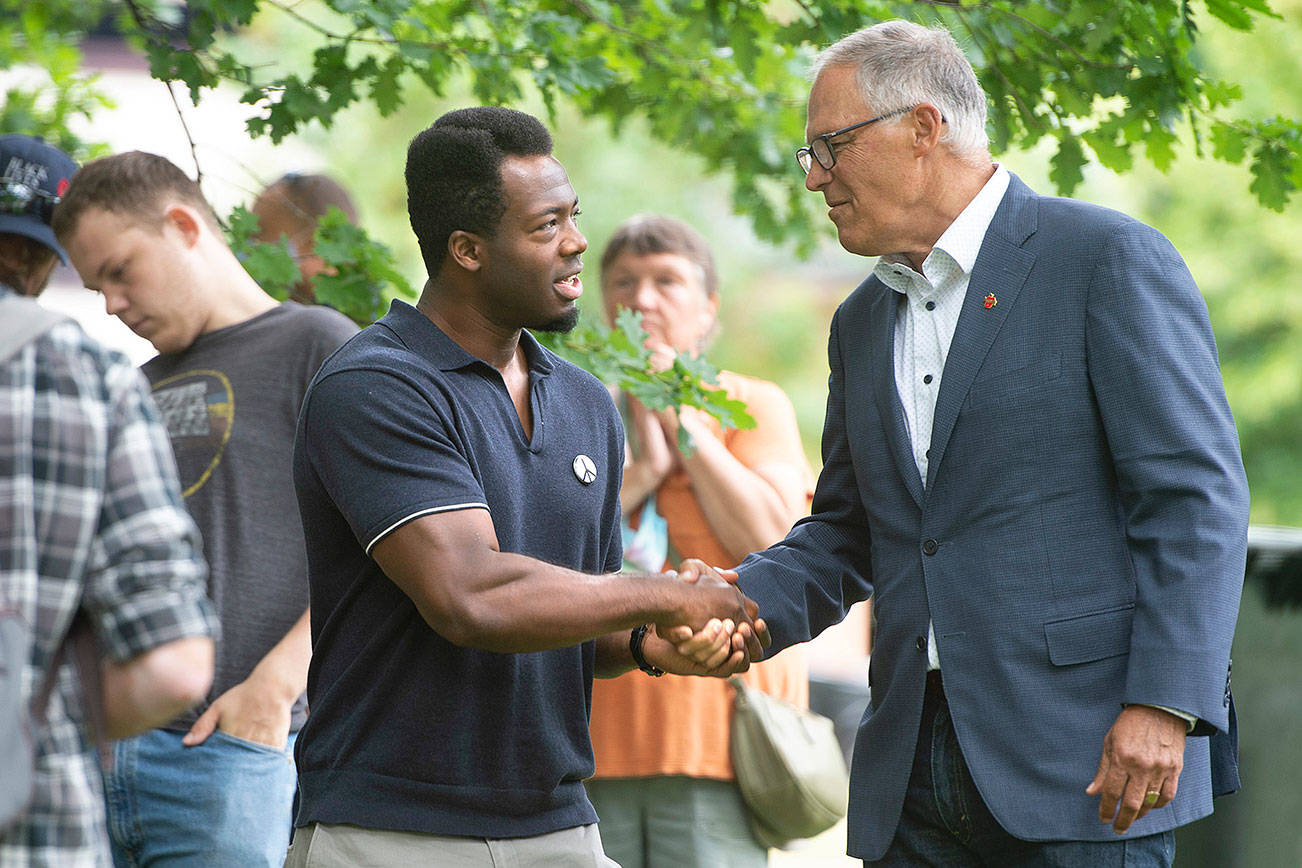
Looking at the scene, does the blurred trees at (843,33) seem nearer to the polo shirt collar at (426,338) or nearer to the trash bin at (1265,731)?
the trash bin at (1265,731)

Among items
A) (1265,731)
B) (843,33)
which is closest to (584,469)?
(843,33)

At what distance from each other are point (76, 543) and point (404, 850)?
0.99 meters

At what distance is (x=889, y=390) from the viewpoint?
301 cm

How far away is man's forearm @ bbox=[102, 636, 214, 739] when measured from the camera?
6.17 ft

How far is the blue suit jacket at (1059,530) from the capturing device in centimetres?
256

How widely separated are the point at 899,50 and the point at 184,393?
188 cm

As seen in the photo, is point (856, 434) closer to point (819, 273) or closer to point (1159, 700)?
point (1159, 700)

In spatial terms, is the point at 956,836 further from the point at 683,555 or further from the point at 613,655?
the point at 683,555

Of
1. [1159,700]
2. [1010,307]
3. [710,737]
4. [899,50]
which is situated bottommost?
[710,737]

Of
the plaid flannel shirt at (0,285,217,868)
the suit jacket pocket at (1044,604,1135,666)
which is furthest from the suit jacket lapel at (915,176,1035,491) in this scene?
the plaid flannel shirt at (0,285,217,868)

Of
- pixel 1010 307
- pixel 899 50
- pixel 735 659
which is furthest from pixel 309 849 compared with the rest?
pixel 899 50

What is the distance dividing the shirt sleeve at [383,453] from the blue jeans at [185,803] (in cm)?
95

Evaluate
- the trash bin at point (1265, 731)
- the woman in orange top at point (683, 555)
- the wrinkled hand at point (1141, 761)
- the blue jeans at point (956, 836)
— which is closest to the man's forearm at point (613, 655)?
the blue jeans at point (956, 836)

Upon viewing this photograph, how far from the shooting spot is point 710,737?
3.96 m
